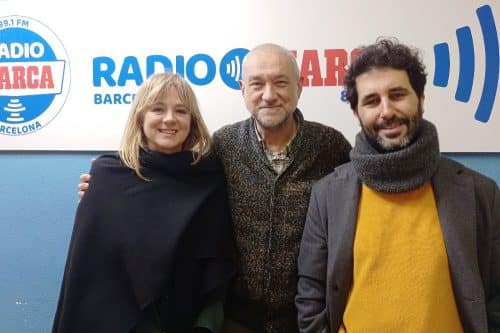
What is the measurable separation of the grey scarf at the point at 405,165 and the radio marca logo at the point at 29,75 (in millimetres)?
1525

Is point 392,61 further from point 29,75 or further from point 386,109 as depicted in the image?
point 29,75

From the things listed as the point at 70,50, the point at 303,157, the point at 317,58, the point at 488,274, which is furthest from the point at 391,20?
the point at 70,50

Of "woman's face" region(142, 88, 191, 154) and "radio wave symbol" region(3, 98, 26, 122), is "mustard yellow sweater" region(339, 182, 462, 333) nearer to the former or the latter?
"woman's face" region(142, 88, 191, 154)

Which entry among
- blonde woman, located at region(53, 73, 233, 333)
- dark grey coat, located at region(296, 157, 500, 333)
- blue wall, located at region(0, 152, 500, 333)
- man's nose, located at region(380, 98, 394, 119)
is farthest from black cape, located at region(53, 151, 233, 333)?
blue wall, located at region(0, 152, 500, 333)

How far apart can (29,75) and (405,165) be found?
1.77 m

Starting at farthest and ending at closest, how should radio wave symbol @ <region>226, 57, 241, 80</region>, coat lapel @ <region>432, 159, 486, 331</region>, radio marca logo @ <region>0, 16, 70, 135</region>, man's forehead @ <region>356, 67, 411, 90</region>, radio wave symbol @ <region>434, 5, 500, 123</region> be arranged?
radio marca logo @ <region>0, 16, 70, 135</region> < radio wave symbol @ <region>226, 57, 241, 80</region> < radio wave symbol @ <region>434, 5, 500, 123</region> < man's forehead @ <region>356, 67, 411, 90</region> < coat lapel @ <region>432, 159, 486, 331</region>

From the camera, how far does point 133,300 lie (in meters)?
1.35

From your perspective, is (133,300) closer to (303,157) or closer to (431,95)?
(303,157)

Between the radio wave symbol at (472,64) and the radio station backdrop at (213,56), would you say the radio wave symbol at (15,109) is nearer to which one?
the radio station backdrop at (213,56)

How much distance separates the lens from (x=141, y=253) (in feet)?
4.44

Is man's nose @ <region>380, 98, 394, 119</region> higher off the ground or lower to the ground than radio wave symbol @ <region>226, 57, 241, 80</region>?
lower

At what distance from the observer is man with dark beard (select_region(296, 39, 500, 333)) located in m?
1.10

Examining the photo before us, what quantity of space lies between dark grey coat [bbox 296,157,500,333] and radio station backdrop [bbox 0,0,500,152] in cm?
73

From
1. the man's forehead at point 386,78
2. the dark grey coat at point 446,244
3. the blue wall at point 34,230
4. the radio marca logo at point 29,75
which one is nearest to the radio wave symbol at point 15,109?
the radio marca logo at point 29,75
